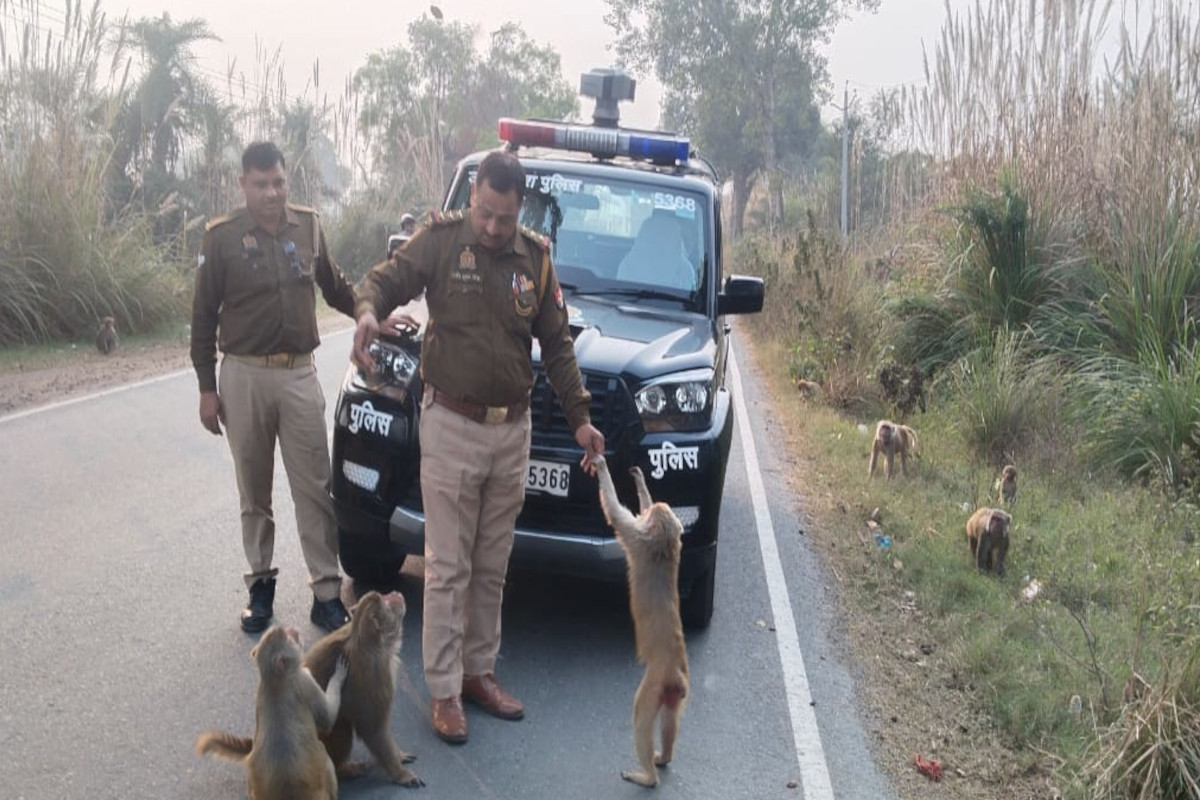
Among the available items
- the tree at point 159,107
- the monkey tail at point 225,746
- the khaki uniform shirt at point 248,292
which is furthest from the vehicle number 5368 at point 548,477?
the tree at point 159,107

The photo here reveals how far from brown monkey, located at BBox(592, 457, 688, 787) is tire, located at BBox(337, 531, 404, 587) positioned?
156 centimetres

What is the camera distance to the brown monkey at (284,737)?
3.77 metres

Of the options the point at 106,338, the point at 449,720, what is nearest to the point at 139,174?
the point at 106,338

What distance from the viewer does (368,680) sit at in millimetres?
4340

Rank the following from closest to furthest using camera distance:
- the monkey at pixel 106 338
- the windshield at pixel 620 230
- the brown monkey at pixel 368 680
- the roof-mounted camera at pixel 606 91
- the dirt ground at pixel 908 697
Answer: the brown monkey at pixel 368 680, the dirt ground at pixel 908 697, the windshield at pixel 620 230, the roof-mounted camera at pixel 606 91, the monkey at pixel 106 338

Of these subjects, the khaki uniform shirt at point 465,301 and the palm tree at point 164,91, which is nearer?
the khaki uniform shirt at point 465,301

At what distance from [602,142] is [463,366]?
3.30 m

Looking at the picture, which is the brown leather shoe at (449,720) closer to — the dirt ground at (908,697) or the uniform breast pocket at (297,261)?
the dirt ground at (908,697)

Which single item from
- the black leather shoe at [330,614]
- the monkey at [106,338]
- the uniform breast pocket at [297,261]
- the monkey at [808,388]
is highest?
the uniform breast pocket at [297,261]

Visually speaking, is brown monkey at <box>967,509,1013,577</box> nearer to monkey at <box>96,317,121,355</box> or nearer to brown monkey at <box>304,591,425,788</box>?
brown monkey at <box>304,591,425,788</box>

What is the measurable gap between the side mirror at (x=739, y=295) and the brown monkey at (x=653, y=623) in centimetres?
248

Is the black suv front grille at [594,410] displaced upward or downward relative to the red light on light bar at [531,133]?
downward

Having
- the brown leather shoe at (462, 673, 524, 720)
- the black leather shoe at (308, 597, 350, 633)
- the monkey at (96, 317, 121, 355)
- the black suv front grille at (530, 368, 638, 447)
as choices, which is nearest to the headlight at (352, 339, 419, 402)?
the black suv front grille at (530, 368, 638, 447)

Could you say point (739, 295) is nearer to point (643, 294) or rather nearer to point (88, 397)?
point (643, 294)
